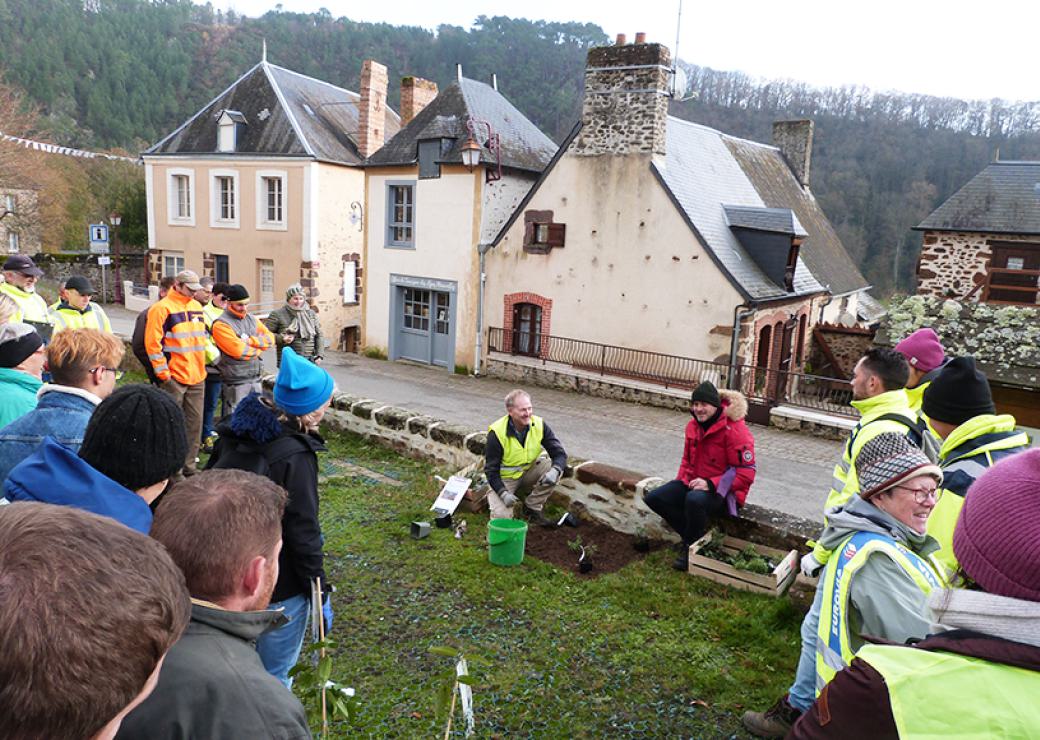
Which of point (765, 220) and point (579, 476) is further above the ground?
point (765, 220)

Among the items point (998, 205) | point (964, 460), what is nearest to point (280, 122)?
point (998, 205)

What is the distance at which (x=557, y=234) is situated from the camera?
16.4 m

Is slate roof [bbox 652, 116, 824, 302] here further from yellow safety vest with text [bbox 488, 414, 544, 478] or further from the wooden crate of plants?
the wooden crate of plants

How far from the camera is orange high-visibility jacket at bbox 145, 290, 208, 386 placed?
634 centimetres

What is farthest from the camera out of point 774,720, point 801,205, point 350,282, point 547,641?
point 350,282

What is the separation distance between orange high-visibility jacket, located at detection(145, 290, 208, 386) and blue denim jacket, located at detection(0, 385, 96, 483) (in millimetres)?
3396

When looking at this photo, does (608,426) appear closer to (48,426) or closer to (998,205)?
(48,426)

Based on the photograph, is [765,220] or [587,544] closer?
[587,544]

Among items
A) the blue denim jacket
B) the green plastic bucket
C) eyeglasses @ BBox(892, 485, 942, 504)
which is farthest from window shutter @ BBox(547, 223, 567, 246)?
eyeglasses @ BBox(892, 485, 942, 504)

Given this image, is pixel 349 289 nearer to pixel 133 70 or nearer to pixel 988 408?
pixel 988 408

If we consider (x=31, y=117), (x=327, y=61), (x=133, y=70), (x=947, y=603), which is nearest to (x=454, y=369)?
(x=947, y=603)

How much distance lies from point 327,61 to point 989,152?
5242 cm

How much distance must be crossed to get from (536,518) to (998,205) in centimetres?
1698

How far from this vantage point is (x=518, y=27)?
64.7m
